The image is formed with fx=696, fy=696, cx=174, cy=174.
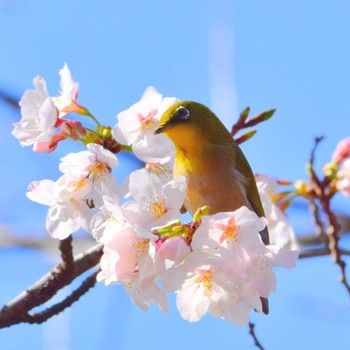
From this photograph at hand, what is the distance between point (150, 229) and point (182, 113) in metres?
1.45

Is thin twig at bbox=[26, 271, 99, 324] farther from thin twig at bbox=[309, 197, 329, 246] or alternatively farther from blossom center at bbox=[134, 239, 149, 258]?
thin twig at bbox=[309, 197, 329, 246]

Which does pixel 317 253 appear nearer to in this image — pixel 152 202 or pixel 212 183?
pixel 212 183

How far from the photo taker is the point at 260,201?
12.3ft

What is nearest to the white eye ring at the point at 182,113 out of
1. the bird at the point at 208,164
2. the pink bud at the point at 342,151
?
the bird at the point at 208,164

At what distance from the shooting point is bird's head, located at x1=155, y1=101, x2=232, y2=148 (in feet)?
11.2

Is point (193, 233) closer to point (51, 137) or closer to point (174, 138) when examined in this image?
point (51, 137)

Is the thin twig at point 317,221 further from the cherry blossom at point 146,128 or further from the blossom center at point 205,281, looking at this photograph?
the blossom center at point 205,281

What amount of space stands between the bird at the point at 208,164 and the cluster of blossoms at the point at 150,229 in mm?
645

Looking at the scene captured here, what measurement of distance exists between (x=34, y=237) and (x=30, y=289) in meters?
2.47

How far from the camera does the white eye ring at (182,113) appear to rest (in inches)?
139

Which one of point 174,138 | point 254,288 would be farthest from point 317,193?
point 254,288

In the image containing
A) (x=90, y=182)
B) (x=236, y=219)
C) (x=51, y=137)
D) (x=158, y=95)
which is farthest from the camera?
(x=158, y=95)

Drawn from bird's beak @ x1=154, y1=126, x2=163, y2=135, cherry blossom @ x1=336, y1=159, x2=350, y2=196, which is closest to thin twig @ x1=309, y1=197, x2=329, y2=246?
cherry blossom @ x1=336, y1=159, x2=350, y2=196

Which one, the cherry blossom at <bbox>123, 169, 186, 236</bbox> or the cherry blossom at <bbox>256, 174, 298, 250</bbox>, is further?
the cherry blossom at <bbox>256, 174, 298, 250</bbox>
